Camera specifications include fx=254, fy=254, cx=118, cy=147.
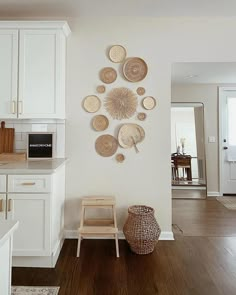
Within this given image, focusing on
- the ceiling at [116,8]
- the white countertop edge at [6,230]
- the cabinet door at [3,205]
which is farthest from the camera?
the ceiling at [116,8]

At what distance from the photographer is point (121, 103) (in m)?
2.91

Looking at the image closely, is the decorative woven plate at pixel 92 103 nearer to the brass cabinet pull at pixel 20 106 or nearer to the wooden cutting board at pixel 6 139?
the brass cabinet pull at pixel 20 106

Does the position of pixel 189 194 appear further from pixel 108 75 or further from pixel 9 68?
pixel 9 68

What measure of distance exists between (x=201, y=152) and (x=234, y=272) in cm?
293

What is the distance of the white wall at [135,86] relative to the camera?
289cm

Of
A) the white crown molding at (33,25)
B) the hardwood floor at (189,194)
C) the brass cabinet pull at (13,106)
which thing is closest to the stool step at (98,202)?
the brass cabinet pull at (13,106)

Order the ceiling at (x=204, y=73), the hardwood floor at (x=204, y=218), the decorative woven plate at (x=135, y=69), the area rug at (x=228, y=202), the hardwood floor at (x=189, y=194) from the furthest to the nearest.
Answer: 1. the hardwood floor at (x=189, y=194)
2. the area rug at (x=228, y=202)
3. the ceiling at (x=204, y=73)
4. the hardwood floor at (x=204, y=218)
5. the decorative woven plate at (x=135, y=69)

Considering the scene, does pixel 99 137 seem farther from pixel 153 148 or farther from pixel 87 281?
pixel 87 281

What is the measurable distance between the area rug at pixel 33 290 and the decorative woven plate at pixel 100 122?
1637mm

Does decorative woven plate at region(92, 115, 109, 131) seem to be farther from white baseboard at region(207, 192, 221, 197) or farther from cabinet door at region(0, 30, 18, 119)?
white baseboard at region(207, 192, 221, 197)


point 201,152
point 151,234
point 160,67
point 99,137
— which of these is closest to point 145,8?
point 160,67

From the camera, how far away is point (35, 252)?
2215 millimetres

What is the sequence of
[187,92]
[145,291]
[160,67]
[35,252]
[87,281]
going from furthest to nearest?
[187,92], [160,67], [35,252], [87,281], [145,291]

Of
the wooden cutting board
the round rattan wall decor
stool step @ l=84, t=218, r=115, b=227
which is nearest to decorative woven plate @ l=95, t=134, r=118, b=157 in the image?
the round rattan wall decor
